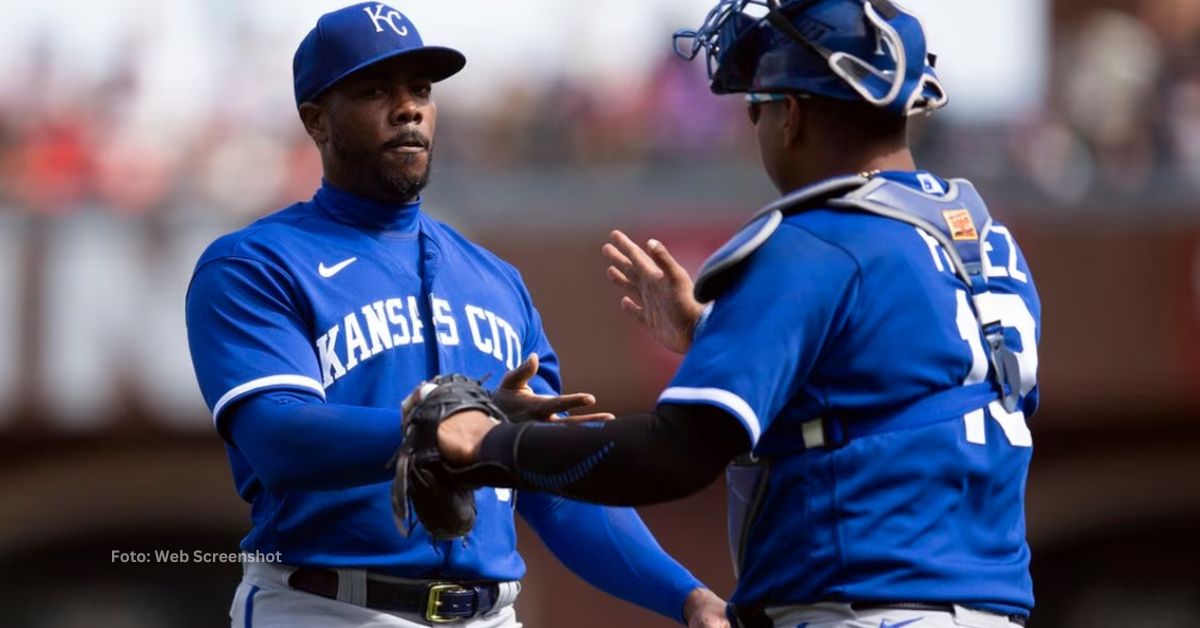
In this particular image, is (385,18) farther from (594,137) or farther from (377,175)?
(594,137)

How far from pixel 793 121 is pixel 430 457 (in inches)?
38.4

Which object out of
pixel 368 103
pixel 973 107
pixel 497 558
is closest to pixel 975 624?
pixel 497 558

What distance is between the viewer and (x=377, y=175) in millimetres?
4590

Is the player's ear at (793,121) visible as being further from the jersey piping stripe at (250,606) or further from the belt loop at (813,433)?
the jersey piping stripe at (250,606)

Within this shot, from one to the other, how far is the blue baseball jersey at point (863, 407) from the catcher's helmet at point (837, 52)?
26 cm

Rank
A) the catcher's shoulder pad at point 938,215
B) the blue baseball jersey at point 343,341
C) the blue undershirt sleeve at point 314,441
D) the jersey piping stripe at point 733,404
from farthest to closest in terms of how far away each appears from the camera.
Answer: the blue baseball jersey at point 343,341, the blue undershirt sleeve at point 314,441, the catcher's shoulder pad at point 938,215, the jersey piping stripe at point 733,404

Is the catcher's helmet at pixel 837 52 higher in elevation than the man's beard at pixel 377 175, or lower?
higher

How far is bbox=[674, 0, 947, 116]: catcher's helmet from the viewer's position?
3523mm

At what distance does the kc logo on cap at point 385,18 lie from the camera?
179 inches

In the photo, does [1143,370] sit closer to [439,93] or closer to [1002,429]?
[439,93]

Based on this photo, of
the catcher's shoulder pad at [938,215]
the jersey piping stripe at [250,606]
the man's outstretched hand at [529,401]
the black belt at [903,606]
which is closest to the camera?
the black belt at [903,606]

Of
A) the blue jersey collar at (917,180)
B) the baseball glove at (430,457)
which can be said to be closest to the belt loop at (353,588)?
the baseball glove at (430,457)

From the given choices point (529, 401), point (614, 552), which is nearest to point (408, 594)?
point (614, 552)

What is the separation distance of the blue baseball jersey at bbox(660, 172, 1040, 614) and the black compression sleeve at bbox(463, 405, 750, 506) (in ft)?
0.19
